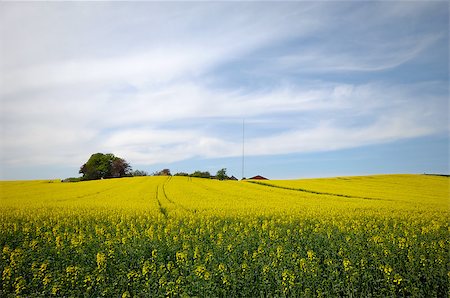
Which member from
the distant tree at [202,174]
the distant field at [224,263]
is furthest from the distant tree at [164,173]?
the distant field at [224,263]

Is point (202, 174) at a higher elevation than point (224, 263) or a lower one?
higher

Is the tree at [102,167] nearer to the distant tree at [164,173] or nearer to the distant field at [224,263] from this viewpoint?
the distant tree at [164,173]

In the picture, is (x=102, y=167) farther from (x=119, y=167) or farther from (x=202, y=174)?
(x=202, y=174)

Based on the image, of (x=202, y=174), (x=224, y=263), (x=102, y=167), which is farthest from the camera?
(x=202, y=174)

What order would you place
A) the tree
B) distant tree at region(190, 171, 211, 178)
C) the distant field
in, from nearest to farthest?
the distant field
the tree
distant tree at region(190, 171, 211, 178)

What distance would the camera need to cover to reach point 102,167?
292 feet

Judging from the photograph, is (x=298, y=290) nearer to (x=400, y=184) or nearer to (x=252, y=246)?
(x=252, y=246)

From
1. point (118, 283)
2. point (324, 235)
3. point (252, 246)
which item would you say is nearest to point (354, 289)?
point (252, 246)

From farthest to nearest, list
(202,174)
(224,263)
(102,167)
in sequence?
(202,174), (102,167), (224,263)

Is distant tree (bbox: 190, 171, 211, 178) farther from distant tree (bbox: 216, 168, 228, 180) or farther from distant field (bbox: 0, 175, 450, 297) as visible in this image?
distant field (bbox: 0, 175, 450, 297)

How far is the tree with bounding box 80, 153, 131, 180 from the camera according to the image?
8938cm

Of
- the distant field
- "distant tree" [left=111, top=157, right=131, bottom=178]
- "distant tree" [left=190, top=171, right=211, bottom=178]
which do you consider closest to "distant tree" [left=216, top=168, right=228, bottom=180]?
"distant tree" [left=190, top=171, right=211, bottom=178]

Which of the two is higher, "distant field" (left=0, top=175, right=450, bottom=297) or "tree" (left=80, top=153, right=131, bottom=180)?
"tree" (left=80, top=153, right=131, bottom=180)

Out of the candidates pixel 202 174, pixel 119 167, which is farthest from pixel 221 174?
pixel 119 167
